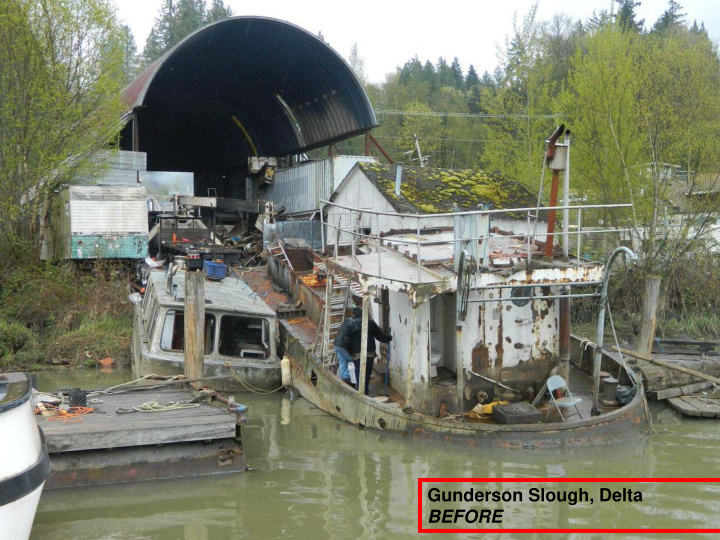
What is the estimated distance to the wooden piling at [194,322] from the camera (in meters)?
10.7

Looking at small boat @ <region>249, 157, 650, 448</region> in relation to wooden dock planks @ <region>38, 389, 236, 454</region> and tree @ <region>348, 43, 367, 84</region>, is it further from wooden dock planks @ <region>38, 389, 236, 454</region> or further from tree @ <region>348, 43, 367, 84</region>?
tree @ <region>348, 43, 367, 84</region>

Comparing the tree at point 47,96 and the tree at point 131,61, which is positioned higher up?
the tree at point 131,61

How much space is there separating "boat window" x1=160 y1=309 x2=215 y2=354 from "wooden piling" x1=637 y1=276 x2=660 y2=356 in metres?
8.52

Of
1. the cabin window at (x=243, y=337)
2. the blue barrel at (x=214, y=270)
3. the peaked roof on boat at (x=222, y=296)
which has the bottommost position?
the cabin window at (x=243, y=337)

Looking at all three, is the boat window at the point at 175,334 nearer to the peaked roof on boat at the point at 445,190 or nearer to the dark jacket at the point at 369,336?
the dark jacket at the point at 369,336

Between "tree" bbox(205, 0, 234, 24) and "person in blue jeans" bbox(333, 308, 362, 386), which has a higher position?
"tree" bbox(205, 0, 234, 24)

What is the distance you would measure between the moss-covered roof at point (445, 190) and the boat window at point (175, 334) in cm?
643

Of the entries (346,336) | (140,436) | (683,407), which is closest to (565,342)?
(683,407)

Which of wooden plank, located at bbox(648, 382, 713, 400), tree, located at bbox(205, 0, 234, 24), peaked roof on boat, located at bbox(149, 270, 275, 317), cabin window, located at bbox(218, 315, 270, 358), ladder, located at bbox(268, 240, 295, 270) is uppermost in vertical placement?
tree, located at bbox(205, 0, 234, 24)

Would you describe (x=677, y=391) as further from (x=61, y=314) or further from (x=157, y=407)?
(x=61, y=314)

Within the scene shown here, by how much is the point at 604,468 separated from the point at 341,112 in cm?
2214

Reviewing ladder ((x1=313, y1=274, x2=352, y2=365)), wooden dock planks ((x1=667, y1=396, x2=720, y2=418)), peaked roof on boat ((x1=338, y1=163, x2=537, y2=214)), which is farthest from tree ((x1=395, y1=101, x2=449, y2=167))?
wooden dock planks ((x1=667, y1=396, x2=720, y2=418))

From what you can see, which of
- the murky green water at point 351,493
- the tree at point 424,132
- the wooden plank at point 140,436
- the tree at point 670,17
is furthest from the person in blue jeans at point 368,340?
the tree at point 670,17

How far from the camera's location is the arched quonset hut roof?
1019 inches
